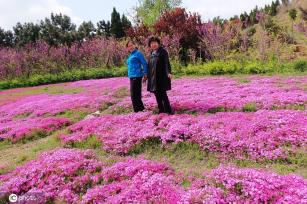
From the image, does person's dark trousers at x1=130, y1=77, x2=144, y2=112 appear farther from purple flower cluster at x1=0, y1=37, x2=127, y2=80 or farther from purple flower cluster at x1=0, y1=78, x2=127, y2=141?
purple flower cluster at x1=0, y1=37, x2=127, y2=80

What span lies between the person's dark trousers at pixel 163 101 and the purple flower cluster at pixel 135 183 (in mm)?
3599

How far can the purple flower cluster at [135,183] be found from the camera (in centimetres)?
627

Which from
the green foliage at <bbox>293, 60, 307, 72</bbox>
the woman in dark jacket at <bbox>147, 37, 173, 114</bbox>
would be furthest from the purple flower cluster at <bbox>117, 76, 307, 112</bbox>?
the green foliage at <bbox>293, 60, 307, 72</bbox>

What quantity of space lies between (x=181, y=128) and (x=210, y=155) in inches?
66.7

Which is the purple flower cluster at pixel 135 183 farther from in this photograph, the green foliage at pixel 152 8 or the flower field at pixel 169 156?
the green foliage at pixel 152 8

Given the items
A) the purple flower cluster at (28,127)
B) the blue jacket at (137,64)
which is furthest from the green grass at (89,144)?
the blue jacket at (137,64)

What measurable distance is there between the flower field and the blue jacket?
1.59m

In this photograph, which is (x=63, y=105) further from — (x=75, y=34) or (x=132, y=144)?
(x=75, y=34)

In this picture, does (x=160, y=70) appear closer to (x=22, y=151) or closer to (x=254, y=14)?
(x=22, y=151)

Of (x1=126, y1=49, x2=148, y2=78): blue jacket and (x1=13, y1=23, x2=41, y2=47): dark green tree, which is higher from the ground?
(x1=13, y1=23, x2=41, y2=47): dark green tree

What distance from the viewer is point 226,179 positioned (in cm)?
682

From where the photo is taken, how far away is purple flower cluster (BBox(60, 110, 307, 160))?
8.77m

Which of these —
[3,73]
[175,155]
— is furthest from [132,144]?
[3,73]

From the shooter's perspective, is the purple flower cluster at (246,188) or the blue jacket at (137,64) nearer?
the purple flower cluster at (246,188)
